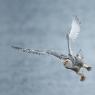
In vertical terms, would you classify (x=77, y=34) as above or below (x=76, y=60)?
above

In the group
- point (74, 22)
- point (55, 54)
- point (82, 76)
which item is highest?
point (74, 22)

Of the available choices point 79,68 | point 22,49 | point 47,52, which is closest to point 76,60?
point 79,68

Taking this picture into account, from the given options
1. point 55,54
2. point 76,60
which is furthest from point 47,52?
point 76,60

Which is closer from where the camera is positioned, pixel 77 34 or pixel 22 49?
pixel 77 34

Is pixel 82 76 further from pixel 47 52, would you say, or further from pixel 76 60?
pixel 47 52

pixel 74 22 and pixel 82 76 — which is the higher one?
pixel 74 22

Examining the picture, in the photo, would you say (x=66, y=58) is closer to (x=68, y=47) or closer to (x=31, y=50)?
(x=68, y=47)
